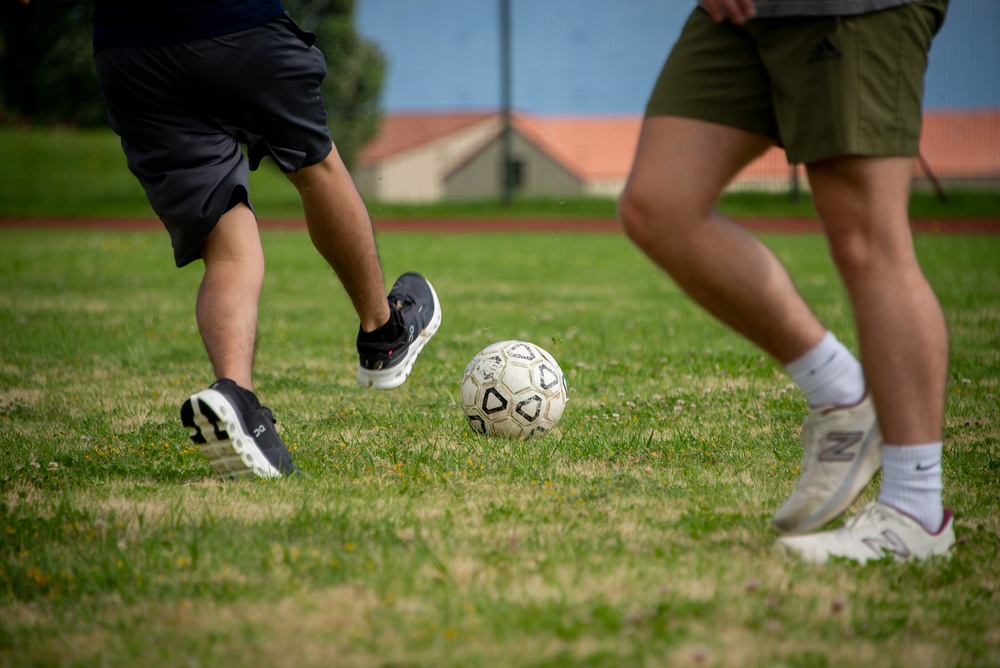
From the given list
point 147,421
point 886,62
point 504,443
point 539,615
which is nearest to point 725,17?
point 886,62

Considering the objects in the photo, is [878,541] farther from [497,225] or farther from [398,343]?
[497,225]

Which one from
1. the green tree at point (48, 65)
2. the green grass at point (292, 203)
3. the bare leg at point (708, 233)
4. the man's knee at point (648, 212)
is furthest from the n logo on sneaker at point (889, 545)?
the green tree at point (48, 65)

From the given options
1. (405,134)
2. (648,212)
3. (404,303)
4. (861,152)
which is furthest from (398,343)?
(405,134)

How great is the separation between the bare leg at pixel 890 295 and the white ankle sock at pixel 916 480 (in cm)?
3

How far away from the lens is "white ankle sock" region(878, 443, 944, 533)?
2402 millimetres

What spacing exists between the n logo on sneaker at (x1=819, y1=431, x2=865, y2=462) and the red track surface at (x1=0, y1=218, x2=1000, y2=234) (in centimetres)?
1437

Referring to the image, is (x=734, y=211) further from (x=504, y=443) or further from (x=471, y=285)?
(x=504, y=443)

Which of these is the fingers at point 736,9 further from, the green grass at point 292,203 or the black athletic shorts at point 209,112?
the green grass at point 292,203

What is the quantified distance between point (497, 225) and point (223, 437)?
1636cm

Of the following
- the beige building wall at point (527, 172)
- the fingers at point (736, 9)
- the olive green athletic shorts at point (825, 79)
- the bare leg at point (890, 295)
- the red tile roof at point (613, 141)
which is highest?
the fingers at point (736, 9)

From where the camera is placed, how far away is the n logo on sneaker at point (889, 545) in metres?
2.41

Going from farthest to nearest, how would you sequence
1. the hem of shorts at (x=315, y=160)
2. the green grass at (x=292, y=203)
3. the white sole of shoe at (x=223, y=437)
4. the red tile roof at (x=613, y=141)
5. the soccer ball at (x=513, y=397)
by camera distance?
1. the red tile roof at (x=613, y=141)
2. the green grass at (x=292, y=203)
3. the soccer ball at (x=513, y=397)
4. the hem of shorts at (x=315, y=160)
5. the white sole of shoe at (x=223, y=437)

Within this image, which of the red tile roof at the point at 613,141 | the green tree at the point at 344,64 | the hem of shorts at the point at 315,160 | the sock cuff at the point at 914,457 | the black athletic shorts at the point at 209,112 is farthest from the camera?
the green tree at the point at 344,64

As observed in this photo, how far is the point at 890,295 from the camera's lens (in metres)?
2.37
